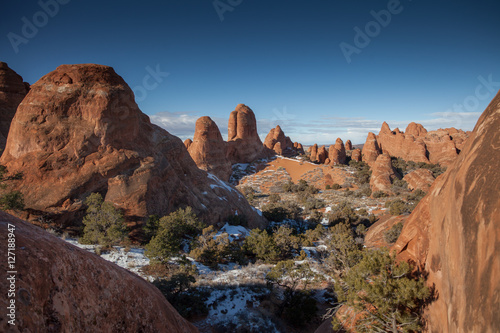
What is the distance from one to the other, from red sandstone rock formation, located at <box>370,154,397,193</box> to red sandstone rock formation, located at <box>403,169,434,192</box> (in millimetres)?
2603

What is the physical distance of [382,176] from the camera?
121 ft

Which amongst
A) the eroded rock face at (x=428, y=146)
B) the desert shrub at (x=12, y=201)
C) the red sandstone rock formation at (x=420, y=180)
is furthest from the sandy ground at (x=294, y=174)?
the desert shrub at (x=12, y=201)

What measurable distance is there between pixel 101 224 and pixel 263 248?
380 inches

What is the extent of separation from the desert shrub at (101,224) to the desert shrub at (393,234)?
1791 centimetres

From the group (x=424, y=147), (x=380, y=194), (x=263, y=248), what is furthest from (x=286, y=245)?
(x=424, y=147)

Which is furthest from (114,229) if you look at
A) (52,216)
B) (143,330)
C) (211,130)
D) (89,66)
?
(211,130)

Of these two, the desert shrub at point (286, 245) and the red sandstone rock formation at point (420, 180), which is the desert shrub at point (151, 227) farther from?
the red sandstone rock formation at point (420, 180)

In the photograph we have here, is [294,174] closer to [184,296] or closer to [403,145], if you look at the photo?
[403,145]

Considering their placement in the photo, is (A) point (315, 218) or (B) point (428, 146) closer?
(A) point (315, 218)

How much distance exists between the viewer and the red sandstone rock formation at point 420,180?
32500 millimetres

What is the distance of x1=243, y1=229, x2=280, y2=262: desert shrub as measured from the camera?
47.4 ft

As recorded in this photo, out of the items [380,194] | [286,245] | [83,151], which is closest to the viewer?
[83,151]

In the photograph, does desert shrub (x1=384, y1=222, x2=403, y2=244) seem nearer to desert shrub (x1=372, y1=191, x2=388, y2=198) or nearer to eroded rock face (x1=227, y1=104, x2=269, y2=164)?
desert shrub (x1=372, y1=191, x2=388, y2=198)

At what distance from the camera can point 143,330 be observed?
13.2 feet
